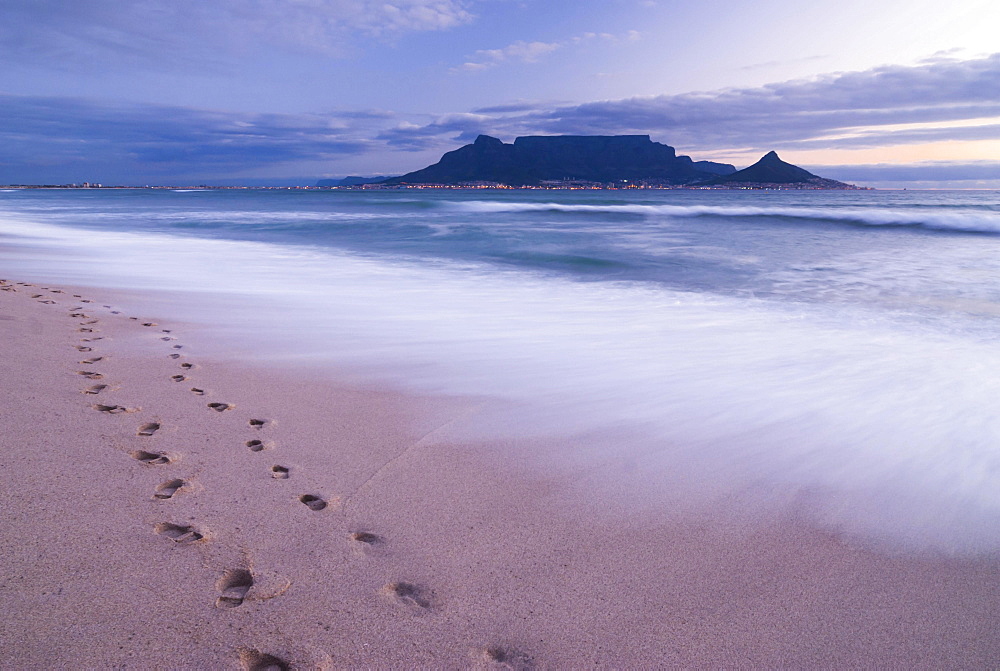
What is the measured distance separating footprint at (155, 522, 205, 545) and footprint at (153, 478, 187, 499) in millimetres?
200

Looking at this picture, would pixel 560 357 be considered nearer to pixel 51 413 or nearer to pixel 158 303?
pixel 51 413

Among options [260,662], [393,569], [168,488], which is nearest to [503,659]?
[393,569]

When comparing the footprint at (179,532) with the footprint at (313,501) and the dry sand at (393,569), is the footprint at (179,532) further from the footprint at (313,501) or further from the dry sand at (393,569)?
the footprint at (313,501)

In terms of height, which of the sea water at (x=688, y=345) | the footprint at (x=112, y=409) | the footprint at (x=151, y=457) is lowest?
the sea water at (x=688, y=345)

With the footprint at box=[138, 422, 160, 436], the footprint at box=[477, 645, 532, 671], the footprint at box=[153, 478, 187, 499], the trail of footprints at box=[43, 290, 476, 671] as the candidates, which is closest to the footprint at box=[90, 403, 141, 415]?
the trail of footprints at box=[43, 290, 476, 671]

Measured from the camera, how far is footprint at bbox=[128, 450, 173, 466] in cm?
227

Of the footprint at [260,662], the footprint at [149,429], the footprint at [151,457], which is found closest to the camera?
the footprint at [260,662]

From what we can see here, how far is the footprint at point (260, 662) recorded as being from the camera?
1.36 metres

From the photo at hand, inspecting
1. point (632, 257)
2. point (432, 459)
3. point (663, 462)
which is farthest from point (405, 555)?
point (632, 257)

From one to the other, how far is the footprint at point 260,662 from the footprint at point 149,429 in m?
1.50

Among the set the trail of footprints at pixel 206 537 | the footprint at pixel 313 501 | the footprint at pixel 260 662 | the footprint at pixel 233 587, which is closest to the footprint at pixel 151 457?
the trail of footprints at pixel 206 537

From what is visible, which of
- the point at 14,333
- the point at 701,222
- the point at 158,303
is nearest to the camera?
the point at 14,333

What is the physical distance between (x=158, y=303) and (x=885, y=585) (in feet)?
20.5

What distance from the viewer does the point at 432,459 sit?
252 centimetres
